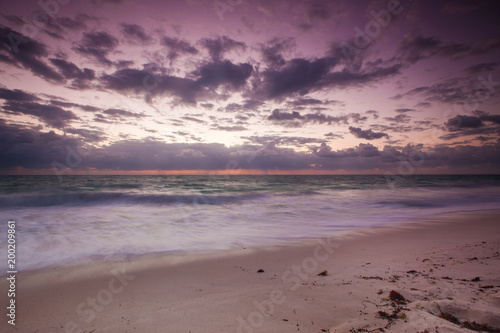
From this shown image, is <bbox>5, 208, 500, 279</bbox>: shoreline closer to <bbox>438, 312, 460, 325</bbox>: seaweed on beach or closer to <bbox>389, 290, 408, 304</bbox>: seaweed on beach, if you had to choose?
<bbox>389, 290, 408, 304</bbox>: seaweed on beach

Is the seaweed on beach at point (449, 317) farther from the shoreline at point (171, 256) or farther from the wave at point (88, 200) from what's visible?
the wave at point (88, 200)

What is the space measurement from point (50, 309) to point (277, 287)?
3261 millimetres

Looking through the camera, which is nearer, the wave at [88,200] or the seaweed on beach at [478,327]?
the seaweed on beach at [478,327]

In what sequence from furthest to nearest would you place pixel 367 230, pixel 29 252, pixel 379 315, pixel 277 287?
pixel 367 230, pixel 29 252, pixel 277 287, pixel 379 315

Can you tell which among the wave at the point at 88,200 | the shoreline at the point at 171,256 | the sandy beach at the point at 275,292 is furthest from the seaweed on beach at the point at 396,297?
the wave at the point at 88,200

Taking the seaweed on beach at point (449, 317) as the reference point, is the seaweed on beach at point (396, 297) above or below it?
below

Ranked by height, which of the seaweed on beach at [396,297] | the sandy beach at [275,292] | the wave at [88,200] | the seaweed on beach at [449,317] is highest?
the seaweed on beach at [449,317]

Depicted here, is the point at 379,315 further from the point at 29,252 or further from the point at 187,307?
the point at 29,252

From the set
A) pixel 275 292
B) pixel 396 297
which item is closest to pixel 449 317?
pixel 396 297

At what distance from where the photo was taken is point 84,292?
367 centimetres

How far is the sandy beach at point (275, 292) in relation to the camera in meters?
2.55

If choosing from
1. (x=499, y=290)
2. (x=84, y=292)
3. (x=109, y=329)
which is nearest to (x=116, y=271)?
(x=84, y=292)

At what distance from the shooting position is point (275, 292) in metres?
3.34

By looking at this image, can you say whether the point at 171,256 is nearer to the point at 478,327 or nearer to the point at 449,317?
the point at 449,317
